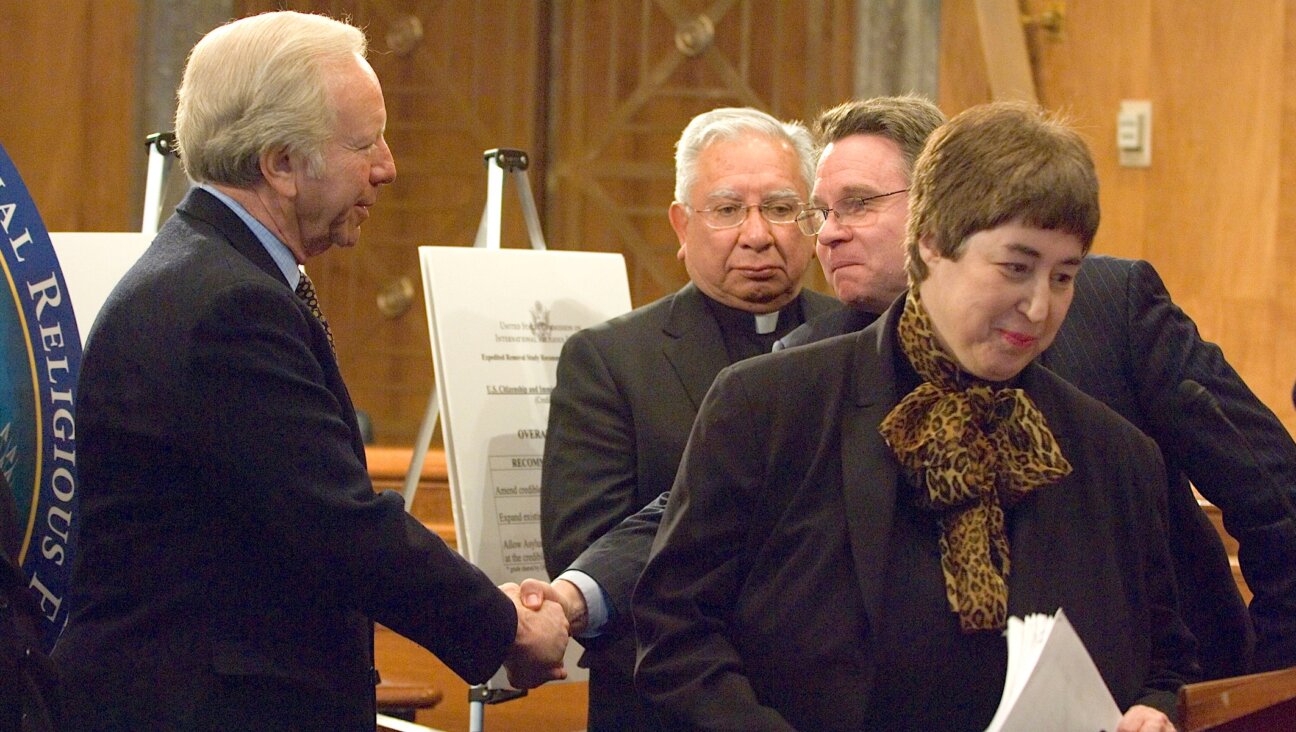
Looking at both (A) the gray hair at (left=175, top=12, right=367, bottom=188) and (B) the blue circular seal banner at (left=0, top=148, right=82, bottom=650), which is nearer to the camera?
(A) the gray hair at (left=175, top=12, right=367, bottom=188)

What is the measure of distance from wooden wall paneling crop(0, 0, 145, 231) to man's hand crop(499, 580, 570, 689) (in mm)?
3901

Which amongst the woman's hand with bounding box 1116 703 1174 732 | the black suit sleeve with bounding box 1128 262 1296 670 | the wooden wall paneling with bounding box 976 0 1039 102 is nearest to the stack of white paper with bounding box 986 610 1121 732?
the woman's hand with bounding box 1116 703 1174 732

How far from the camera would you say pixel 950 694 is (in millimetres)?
1772

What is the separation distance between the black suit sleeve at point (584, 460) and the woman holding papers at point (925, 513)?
105 cm

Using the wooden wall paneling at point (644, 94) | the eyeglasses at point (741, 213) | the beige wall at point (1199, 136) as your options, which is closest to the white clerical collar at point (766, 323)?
the eyeglasses at point (741, 213)

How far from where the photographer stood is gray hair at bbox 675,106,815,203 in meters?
3.18

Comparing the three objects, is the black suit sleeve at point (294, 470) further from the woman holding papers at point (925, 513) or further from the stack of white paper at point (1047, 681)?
the stack of white paper at point (1047, 681)

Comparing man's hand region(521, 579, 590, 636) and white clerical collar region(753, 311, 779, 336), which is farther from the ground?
white clerical collar region(753, 311, 779, 336)

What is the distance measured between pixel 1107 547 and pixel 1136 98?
4.13m

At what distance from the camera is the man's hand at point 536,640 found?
7.89 feet

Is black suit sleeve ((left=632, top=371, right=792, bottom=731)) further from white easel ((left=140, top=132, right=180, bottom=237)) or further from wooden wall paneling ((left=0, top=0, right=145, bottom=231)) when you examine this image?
wooden wall paneling ((left=0, top=0, right=145, bottom=231))

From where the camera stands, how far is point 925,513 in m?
1.83

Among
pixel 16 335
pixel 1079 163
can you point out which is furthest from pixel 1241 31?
pixel 16 335

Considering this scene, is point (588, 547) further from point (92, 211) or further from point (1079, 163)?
point (92, 211)
